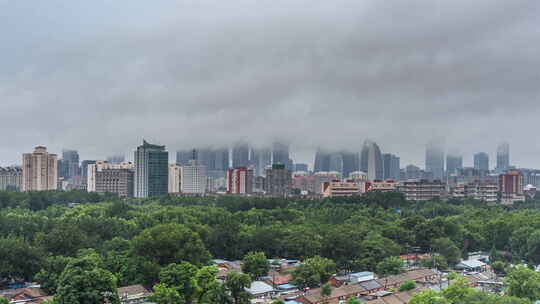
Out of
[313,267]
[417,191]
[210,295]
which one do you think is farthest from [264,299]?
[417,191]

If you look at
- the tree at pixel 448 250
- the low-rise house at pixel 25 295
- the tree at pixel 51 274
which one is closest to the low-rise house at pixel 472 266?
the tree at pixel 448 250

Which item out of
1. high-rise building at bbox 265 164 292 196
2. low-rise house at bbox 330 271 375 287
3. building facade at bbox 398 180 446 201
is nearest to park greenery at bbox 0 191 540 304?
low-rise house at bbox 330 271 375 287

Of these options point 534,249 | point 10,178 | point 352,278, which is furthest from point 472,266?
point 10,178

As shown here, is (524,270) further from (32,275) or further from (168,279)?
(32,275)

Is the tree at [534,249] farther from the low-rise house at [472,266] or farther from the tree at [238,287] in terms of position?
the tree at [238,287]

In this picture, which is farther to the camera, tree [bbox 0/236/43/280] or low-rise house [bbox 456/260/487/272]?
low-rise house [bbox 456/260/487/272]

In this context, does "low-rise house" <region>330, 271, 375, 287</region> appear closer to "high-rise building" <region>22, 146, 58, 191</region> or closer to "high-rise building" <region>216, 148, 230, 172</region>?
"high-rise building" <region>22, 146, 58, 191</region>

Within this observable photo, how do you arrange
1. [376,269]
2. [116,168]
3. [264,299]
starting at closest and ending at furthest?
[264,299] → [376,269] → [116,168]
